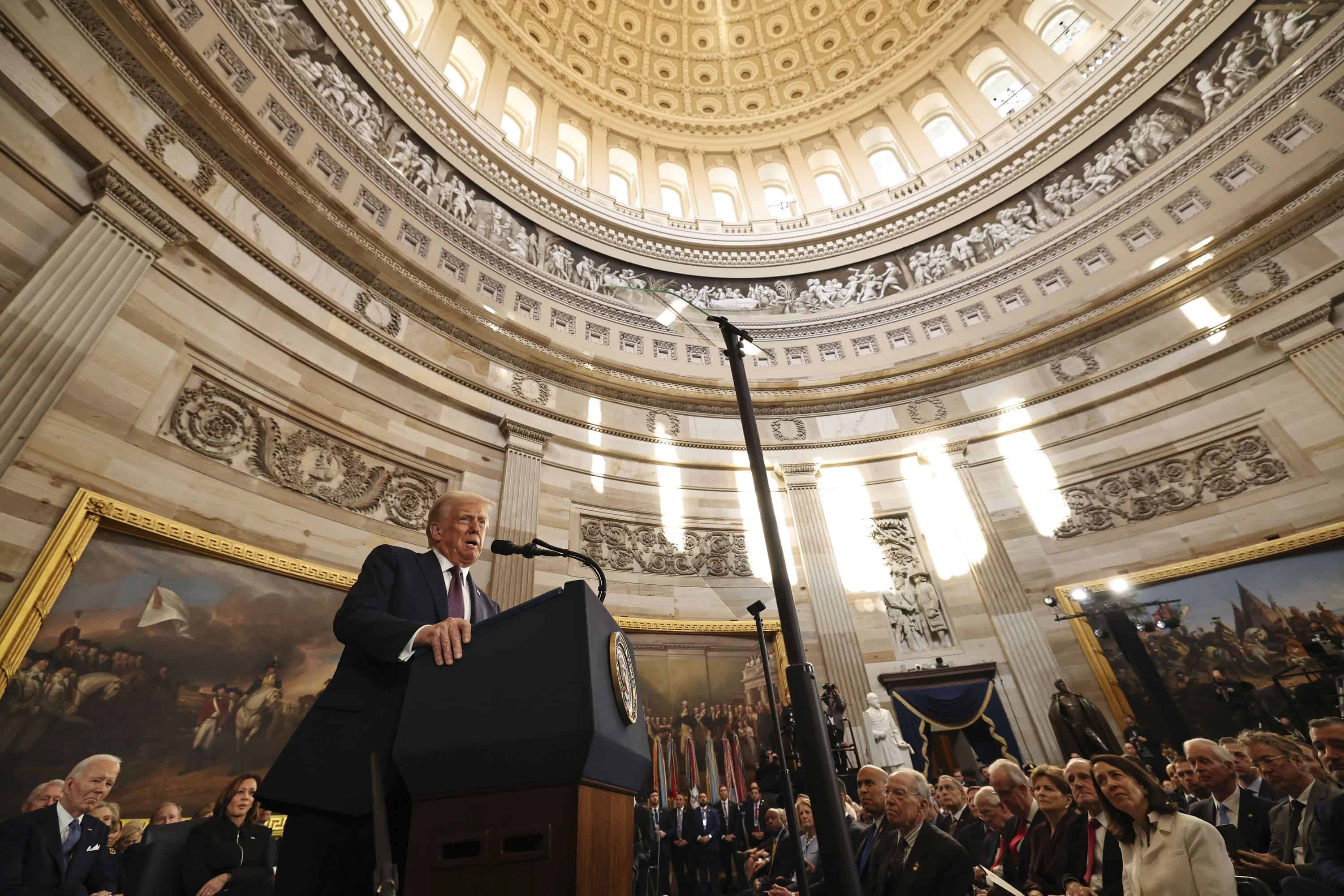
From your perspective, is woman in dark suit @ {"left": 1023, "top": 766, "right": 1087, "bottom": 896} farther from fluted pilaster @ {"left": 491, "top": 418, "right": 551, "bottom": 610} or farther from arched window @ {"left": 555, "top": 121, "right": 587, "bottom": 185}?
arched window @ {"left": 555, "top": 121, "right": 587, "bottom": 185}

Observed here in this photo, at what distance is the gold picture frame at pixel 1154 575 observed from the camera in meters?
9.95

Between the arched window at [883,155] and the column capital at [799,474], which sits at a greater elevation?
the arched window at [883,155]

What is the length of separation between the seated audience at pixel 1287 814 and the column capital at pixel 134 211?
12.3 meters

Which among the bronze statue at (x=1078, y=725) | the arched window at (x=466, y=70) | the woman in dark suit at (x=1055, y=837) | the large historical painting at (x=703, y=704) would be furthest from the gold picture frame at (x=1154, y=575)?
the arched window at (x=466, y=70)

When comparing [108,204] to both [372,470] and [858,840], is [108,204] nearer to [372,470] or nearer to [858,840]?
[372,470]

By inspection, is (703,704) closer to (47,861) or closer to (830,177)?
(47,861)

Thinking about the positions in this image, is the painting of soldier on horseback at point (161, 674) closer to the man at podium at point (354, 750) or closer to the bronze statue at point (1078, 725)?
the man at podium at point (354, 750)

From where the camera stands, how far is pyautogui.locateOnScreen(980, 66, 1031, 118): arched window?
63.7 ft

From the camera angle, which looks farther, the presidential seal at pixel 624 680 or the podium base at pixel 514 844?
the presidential seal at pixel 624 680

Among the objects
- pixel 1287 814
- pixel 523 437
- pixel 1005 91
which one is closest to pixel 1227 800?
pixel 1287 814

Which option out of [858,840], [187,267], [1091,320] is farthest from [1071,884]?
[1091,320]

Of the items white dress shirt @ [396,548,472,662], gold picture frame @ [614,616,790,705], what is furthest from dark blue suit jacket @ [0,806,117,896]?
gold picture frame @ [614,616,790,705]

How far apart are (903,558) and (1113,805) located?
1055cm

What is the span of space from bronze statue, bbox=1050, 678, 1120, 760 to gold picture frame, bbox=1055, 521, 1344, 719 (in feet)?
1.48
